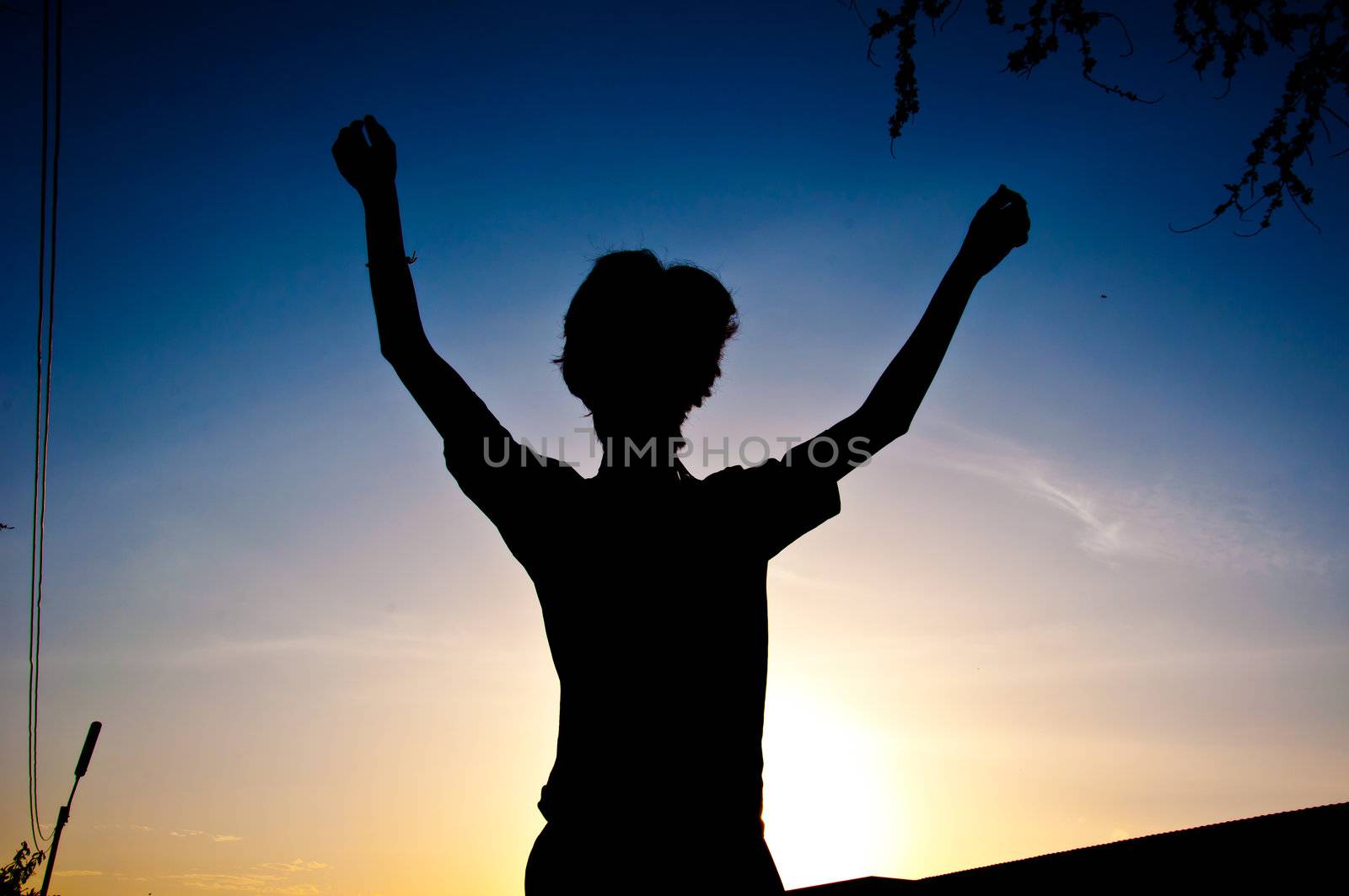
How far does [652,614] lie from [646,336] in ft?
1.88

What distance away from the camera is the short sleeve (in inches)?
57.2

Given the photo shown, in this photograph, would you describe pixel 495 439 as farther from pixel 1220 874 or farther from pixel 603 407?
pixel 1220 874

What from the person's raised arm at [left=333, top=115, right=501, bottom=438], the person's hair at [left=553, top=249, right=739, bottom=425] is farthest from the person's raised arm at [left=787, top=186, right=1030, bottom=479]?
the person's raised arm at [left=333, top=115, right=501, bottom=438]

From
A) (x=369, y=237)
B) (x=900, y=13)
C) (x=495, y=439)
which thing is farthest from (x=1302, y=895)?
(x=900, y=13)

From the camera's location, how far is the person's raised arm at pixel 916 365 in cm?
152

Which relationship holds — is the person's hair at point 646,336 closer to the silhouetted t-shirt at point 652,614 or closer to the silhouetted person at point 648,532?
the silhouetted person at point 648,532

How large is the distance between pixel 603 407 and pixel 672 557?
1.28 feet

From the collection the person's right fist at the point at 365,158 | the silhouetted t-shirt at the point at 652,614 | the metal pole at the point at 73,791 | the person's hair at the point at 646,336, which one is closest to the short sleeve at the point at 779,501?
the silhouetted t-shirt at the point at 652,614

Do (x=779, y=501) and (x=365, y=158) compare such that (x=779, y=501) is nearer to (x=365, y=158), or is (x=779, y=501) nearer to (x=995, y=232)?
(x=995, y=232)

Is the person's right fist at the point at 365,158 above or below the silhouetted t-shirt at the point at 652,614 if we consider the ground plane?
above

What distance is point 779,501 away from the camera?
57.7 inches

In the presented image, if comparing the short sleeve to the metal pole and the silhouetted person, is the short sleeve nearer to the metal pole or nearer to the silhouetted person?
the silhouetted person

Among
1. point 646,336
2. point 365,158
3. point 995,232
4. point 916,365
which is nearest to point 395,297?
point 365,158

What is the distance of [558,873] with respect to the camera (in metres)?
1.23
